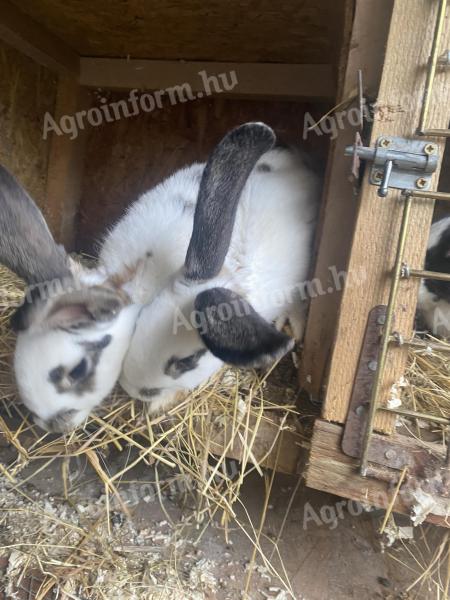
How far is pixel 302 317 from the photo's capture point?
1.86 metres

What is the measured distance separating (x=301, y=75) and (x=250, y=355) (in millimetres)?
1696

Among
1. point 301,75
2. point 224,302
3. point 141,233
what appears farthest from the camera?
point 301,75

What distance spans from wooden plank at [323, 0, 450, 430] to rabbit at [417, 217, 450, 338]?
1.53 feet

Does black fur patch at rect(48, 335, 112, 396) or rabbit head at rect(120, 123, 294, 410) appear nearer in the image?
rabbit head at rect(120, 123, 294, 410)

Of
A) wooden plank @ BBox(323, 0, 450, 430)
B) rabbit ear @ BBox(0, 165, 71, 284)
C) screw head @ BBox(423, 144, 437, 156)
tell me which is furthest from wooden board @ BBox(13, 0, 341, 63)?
rabbit ear @ BBox(0, 165, 71, 284)

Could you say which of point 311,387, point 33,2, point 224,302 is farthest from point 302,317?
point 33,2

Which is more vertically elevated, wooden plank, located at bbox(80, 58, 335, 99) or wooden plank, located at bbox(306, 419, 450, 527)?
wooden plank, located at bbox(80, 58, 335, 99)

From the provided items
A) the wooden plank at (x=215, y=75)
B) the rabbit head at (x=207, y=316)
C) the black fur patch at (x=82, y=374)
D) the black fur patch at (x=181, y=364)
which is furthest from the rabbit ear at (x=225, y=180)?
the wooden plank at (x=215, y=75)

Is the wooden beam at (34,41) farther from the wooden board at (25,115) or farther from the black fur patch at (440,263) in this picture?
the black fur patch at (440,263)

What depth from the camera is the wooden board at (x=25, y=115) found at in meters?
2.31

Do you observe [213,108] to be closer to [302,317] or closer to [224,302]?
[302,317]

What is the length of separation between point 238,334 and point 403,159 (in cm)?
59

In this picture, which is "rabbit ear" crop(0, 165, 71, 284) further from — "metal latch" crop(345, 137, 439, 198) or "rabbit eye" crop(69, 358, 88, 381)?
"metal latch" crop(345, 137, 439, 198)

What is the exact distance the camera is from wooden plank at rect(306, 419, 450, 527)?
1.43 meters
